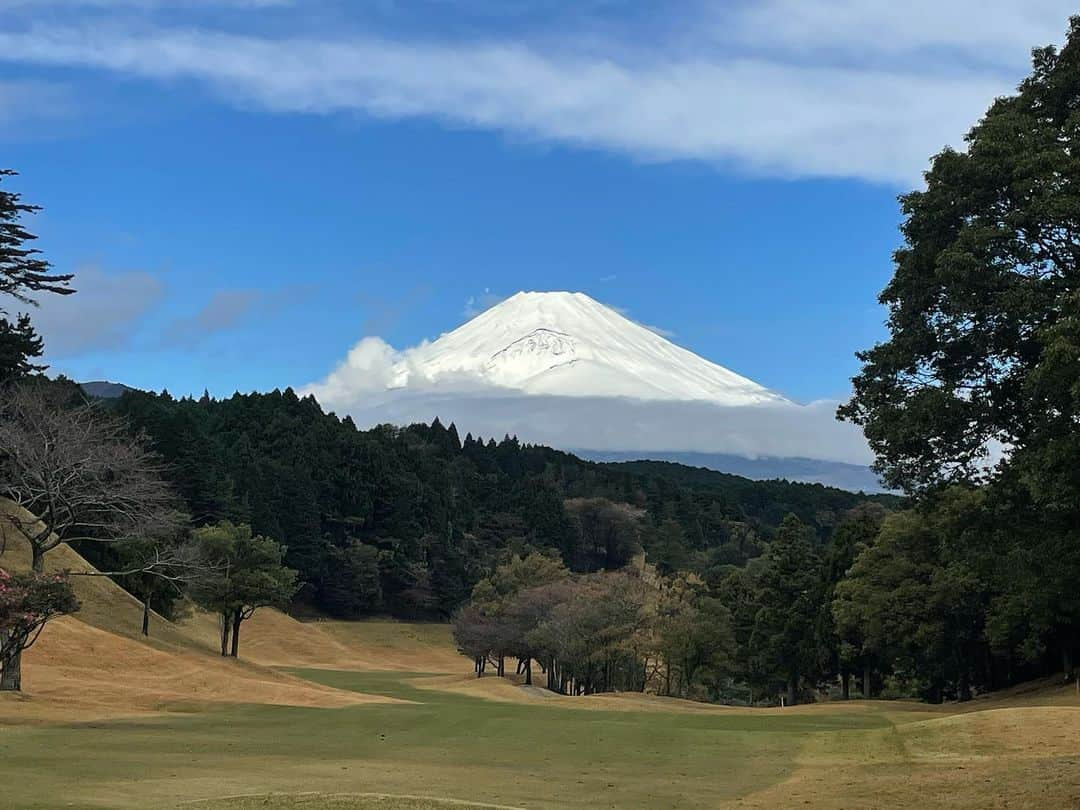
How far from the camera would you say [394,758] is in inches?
998

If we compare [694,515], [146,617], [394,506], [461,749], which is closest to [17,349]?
[146,617]

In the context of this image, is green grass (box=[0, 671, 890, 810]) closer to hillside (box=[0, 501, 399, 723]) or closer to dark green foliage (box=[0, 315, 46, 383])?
hillside (box=[0, 501, 399, 723])

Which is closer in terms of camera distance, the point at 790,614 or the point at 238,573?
the point at 238,573

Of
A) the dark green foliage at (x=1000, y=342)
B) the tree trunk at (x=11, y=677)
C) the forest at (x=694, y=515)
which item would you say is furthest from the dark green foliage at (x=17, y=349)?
the dark green foliage at (x=1000, y=342)

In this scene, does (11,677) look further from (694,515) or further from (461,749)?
(694,515)

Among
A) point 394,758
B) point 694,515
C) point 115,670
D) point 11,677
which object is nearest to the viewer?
point 394,758

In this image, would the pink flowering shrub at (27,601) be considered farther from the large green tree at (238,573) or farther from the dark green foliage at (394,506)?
the dark green foliage at (394,506)

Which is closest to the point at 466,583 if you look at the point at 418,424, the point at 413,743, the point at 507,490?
the point at 507,490

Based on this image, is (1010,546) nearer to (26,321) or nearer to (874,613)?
(874,613)

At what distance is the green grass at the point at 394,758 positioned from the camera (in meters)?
18.7

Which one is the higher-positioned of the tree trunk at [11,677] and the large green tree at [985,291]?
the large green tree at [985,291]

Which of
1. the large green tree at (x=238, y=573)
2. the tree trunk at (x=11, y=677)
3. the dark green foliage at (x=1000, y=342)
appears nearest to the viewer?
the dark green foliage at (x=1000, y=342)

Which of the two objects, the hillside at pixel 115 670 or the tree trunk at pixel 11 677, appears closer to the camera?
the tree trunk at pixel 11 677

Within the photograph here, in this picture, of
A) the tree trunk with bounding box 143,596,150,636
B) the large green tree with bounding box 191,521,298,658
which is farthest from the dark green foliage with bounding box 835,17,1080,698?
the large green tree with bounding box 191,521,298,658
